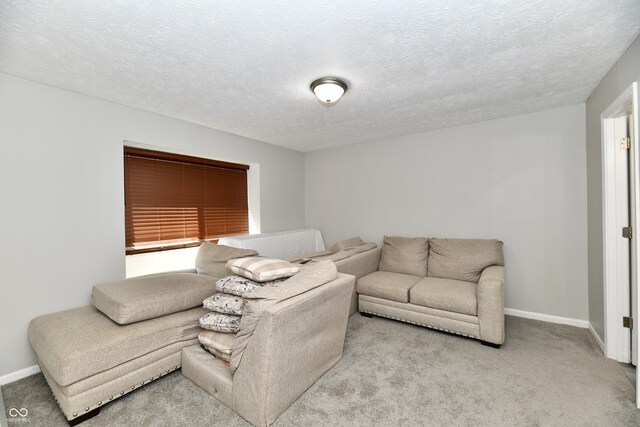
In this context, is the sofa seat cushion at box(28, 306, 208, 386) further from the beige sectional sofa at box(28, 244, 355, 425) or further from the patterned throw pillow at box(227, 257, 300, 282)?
the patterned throw pillow at box(227, 257, 300, 282)

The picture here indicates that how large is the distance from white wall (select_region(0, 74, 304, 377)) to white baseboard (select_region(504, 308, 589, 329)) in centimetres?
437

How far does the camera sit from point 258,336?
5.20 ft

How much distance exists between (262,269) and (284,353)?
23.9 inches

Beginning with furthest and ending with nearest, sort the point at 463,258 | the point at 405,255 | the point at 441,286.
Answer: the point at 405,255
the point at 463,258
the point at 441,286

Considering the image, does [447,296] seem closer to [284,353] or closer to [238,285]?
[284,353]

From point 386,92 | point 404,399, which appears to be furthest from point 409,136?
point 404,399

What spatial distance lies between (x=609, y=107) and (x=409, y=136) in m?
2.11

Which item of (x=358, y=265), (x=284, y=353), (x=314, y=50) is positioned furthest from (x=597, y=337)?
(x=314, y=50)

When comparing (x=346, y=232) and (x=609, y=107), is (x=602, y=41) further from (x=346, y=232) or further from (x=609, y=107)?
(x=346, y=232)

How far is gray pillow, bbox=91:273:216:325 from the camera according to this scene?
204 cm

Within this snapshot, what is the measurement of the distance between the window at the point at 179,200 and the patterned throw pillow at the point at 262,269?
1.66m

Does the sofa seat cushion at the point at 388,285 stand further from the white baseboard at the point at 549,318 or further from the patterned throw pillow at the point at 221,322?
the patterned throw pillow at the point at 221,322

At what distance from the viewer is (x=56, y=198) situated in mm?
2379

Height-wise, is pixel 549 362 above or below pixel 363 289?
below
